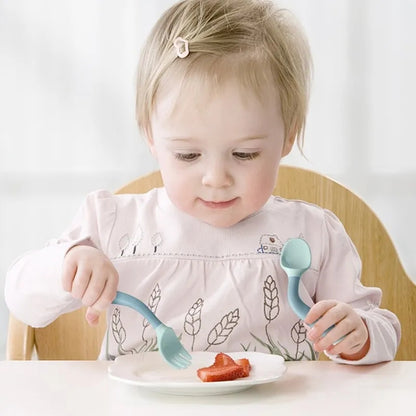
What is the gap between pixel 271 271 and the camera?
109 cm

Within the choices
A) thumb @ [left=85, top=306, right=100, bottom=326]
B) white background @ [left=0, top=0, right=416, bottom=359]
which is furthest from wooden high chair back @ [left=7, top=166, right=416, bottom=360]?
white background @ [left=0, top=0, right=416, bottom=359]

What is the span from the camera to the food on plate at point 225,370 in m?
0.78

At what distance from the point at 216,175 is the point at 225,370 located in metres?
0.26

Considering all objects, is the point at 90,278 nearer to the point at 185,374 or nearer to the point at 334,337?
the point at 185,374

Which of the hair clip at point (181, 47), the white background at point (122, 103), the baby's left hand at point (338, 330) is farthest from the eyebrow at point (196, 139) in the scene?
the white background at point (122, 103)

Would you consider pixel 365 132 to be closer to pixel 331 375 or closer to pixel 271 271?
pixel 271 271

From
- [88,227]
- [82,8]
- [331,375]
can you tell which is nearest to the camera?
[331,375]

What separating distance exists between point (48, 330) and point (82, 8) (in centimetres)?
178

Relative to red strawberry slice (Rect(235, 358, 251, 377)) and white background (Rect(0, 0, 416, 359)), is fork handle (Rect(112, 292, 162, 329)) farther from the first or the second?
white background (Rect(0, 0, 416, 359))

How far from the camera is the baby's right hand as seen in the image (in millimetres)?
872

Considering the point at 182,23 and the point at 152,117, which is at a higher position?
the point at 182,23

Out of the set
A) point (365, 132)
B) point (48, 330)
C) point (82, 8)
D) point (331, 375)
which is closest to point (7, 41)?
point (82, 8)

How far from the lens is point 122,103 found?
9.45 ft

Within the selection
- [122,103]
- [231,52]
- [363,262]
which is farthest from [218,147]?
[122,103]
